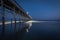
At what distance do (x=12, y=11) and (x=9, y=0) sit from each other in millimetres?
6933

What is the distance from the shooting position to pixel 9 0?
48.8 feet

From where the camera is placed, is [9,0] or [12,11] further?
[12,11]

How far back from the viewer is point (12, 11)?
71.4 ft
